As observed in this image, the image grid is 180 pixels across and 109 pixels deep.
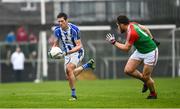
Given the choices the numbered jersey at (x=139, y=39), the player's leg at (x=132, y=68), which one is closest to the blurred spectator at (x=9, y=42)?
the player's leg at (x=132, y=68)

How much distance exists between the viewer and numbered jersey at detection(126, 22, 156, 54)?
17.6 m

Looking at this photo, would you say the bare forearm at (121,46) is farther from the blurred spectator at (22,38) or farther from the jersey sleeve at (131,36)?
the blurred spectator at (22,38)

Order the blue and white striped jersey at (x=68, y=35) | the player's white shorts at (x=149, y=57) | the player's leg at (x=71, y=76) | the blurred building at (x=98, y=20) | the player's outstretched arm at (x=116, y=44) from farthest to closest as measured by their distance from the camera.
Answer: the blurred building at (x=98, y=20), the blue and white striped jersey at (x=68, y=35), the player's white shorts at (x=149, y=57), the player's leg at (x=71, y=76), the player's outstretched arm at (x=116, y=44)

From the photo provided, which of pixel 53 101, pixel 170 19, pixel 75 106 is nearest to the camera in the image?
pixel 75 106

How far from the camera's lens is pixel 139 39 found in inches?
707

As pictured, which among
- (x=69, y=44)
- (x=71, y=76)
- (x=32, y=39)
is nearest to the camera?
(x=71, y=76)

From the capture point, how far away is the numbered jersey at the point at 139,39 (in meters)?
17.6

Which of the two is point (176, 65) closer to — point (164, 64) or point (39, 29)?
point (164, 64)

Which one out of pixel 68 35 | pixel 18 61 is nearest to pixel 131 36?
pixel 68 35

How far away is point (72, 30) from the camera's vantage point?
18.6 metres

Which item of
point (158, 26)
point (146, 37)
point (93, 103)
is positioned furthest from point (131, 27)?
point (158, 26)

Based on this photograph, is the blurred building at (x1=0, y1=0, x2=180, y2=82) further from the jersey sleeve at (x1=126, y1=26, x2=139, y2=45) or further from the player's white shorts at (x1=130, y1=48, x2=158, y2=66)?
the jersey sleeve at (x1=126, y1=26, x2=139, y2=45)

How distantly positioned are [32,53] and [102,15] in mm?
4296

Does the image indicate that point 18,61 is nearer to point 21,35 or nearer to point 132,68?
point 21,35
